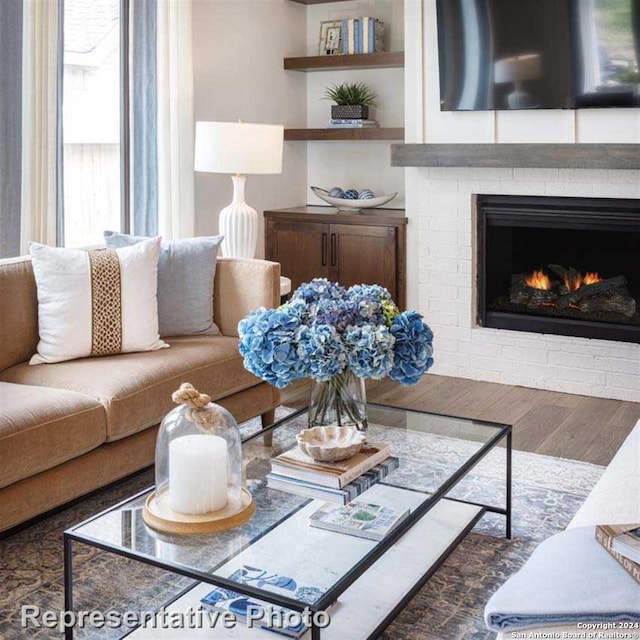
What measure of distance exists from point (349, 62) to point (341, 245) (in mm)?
1075

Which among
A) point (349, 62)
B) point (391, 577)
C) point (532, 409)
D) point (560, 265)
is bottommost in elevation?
point (391, 577)

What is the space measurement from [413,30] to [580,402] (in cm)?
211

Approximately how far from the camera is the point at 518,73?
4.57 meters

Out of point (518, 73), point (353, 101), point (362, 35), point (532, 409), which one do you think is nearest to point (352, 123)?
point (353, 101)

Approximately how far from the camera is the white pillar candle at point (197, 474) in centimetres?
213

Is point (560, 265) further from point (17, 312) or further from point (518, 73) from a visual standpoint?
point (17, 312)

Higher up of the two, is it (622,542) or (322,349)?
(322,349)

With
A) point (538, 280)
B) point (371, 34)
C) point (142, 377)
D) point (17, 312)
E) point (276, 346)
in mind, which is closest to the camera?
point (276, 346)

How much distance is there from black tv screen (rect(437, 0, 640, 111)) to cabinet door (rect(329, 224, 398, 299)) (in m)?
0.81

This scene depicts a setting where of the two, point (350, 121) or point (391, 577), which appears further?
point (350, 121)

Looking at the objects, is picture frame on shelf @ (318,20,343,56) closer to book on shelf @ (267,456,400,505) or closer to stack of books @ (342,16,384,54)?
stack of books @ (342,16,384,54)

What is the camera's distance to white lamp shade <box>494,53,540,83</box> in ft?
14.8

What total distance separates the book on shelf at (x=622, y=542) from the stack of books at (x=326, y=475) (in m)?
0.71

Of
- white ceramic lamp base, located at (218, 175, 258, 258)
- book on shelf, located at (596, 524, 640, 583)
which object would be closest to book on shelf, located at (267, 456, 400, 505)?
book on shelf, located at (596, 524, 640, 583)
